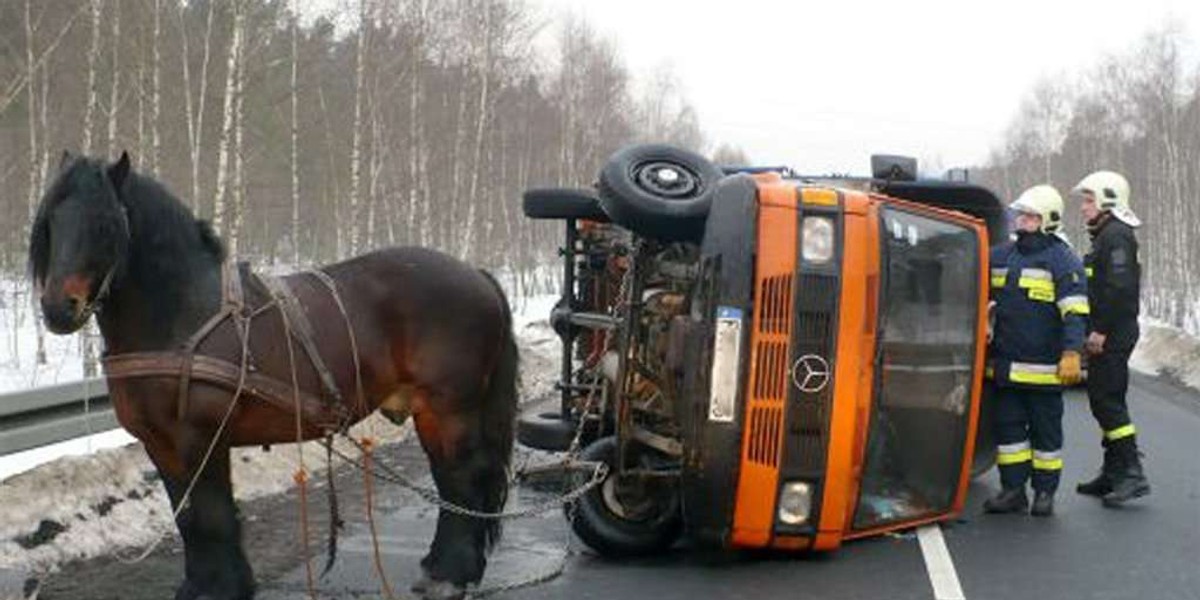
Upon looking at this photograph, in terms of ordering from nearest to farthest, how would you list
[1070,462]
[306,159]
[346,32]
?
[1070,462]
[346,32]
[306,159]

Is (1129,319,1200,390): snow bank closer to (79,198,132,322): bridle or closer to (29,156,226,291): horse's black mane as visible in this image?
(29,156,226,291): horse's black mane

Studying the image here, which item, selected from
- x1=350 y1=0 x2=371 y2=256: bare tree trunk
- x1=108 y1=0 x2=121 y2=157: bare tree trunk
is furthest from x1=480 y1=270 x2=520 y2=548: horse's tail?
x1=350 y1=0 x2=371 y2=256: bare tree trunk

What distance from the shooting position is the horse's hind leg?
5.27 metres

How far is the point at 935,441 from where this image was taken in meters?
6.36

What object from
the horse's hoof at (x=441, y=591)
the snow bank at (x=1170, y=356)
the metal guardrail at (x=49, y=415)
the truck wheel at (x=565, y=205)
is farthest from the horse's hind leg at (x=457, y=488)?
the snow bank at (x=1170, y=356)

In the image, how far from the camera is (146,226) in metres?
4.60

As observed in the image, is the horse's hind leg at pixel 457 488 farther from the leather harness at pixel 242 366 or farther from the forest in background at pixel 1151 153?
the forest in background at pixel 1151 153

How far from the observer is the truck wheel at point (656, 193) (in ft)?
19.3

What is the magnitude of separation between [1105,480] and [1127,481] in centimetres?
28

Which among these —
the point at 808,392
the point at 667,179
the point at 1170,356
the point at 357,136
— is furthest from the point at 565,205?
the point at 357,136

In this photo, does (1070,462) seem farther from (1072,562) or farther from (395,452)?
(395,452)

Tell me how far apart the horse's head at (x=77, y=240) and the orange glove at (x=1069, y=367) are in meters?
5.15

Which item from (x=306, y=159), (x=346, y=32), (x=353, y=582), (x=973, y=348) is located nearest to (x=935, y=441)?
(x=973, y=348)

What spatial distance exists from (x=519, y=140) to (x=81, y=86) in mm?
22171
